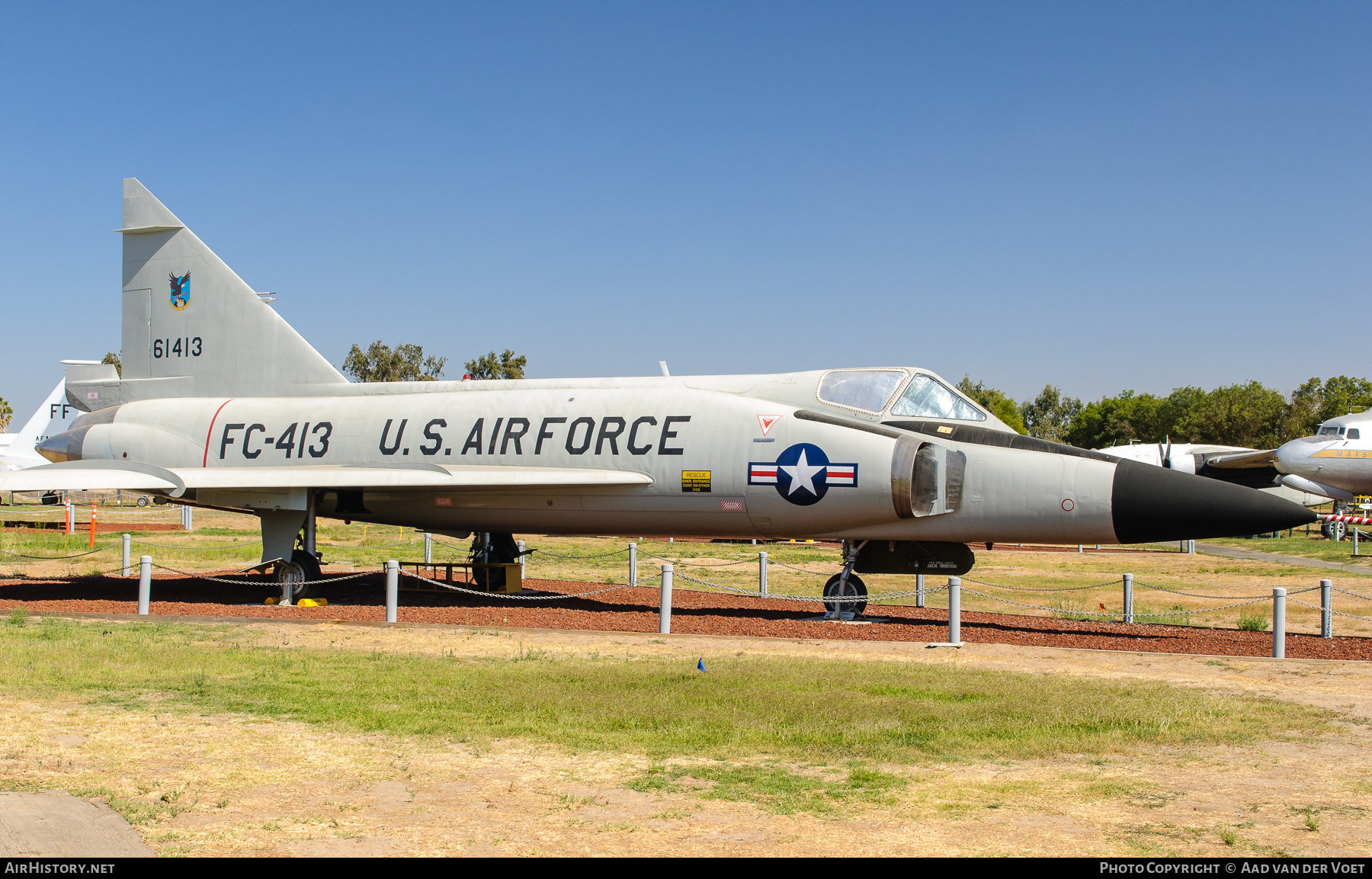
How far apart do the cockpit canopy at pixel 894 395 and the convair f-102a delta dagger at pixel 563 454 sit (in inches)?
1.2

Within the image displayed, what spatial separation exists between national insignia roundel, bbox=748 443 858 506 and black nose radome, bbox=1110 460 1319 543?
11.1 ft

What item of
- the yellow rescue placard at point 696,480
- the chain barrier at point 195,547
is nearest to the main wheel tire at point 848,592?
the yellow rescue placard at point 696,480

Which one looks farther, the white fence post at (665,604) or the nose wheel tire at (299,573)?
the nose wheel tire at (299,573)

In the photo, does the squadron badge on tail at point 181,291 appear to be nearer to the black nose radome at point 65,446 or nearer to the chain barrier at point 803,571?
the black nose radome at point 65,446

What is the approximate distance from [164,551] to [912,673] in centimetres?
2268

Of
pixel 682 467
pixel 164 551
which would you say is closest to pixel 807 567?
pixel 682 467

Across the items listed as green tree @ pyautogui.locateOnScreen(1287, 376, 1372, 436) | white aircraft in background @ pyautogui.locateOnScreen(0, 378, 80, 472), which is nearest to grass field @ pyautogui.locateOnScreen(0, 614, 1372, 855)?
white aircraft in background @ pyautogui.locateOnScreen(0, 378, 80, 472)

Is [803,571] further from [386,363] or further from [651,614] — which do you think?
[386,363]

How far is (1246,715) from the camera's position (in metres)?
8.77

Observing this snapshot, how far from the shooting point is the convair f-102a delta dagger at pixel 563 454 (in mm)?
14047

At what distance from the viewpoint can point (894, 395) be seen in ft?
49.7

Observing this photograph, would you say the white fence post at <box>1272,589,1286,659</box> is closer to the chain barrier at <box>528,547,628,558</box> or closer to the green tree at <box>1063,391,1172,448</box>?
the chain barrier at <box>528,547,628,558</box>

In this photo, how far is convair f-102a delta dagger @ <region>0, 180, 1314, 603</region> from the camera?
14.0 m
